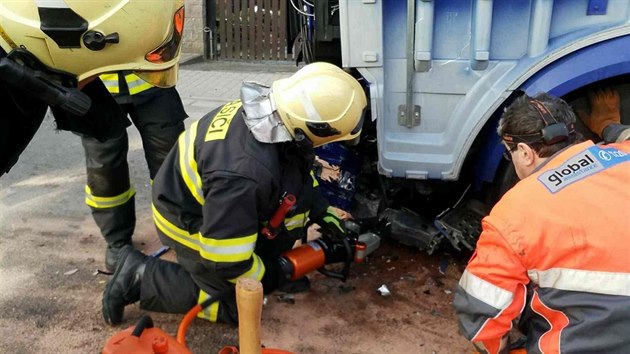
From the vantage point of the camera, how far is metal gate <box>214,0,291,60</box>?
922 cm

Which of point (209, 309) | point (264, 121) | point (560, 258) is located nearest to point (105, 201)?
point (209, 309)

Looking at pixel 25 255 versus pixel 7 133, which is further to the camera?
pixel 25 255

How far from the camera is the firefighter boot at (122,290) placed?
9.71 feet

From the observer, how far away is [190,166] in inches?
107

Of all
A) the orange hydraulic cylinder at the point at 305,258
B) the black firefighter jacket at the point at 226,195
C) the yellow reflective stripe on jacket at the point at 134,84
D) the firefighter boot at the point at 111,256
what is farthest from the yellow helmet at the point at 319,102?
the firefighter boot at the point at 111,256

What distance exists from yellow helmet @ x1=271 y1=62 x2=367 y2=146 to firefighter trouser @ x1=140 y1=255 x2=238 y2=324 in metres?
0.83

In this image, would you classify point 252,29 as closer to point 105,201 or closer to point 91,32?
point 105,201

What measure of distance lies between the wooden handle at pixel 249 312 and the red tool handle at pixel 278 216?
0.88 metres

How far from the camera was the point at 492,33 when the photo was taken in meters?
2.68

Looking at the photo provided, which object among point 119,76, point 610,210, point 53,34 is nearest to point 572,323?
point 610,210

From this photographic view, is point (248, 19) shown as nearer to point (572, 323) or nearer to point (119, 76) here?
point (119, 76)

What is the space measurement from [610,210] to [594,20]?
111cm

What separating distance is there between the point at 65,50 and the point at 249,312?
96cm

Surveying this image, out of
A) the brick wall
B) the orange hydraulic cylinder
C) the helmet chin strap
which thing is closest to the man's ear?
the helmet chin strap
